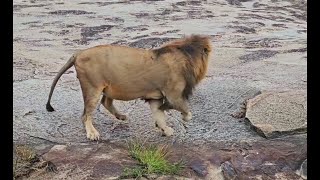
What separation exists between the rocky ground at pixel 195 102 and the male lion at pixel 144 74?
34 cm

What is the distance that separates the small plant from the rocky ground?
10 cm

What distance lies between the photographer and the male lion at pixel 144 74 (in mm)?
5859

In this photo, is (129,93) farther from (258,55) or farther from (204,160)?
(258,55)

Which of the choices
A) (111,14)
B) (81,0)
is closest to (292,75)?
(111,14)

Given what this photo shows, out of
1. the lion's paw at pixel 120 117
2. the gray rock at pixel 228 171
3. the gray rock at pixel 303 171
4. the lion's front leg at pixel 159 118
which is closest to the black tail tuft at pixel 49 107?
the lion's paw at pixel 120 117

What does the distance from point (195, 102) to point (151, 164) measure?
2.21 meters

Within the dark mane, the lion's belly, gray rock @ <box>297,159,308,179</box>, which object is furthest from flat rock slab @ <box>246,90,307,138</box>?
the lion's belly

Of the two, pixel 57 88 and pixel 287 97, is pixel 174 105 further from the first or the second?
pixel 57 88

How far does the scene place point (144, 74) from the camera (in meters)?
5.95

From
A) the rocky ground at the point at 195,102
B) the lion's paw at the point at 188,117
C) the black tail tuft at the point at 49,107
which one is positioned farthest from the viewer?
the black tail tuft at the point at 49,107

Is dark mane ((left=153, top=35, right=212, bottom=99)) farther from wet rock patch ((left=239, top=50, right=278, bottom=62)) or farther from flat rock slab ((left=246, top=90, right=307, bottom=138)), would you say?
wet rock patch ((left=239, top=50, right=278, bottom=62))

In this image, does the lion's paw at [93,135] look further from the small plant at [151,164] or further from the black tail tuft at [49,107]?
the black tail tuft at [49,107]

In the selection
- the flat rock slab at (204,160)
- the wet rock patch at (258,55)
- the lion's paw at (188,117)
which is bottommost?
the flat rock slab at (204,160)

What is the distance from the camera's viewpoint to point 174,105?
19.8 feet
